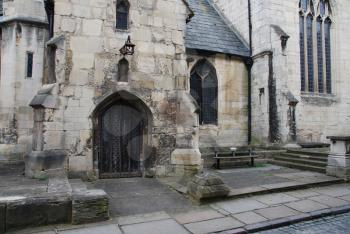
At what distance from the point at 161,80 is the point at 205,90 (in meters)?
4.19

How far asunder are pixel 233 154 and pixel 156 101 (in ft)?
13.7

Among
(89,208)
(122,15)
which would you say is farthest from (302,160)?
(89,208)

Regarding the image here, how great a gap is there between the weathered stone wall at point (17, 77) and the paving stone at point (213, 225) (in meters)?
7.73

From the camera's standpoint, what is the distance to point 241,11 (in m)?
14.0

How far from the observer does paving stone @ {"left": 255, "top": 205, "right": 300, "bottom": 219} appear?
5027mm

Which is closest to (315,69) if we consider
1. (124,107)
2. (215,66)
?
(215,66)

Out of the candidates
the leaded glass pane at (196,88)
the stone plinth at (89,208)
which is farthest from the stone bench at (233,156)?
the stone plinth at (89,208)

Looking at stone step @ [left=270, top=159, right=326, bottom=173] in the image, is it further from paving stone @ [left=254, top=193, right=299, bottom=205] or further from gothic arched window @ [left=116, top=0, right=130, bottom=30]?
gothic arched window @ [left=116, top=0, right=130, bottom=30]

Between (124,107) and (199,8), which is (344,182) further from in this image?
(199,8)

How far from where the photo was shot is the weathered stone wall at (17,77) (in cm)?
973

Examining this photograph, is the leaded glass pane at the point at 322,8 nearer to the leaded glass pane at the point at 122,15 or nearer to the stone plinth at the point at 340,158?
the stone plinth at the point at 340,158

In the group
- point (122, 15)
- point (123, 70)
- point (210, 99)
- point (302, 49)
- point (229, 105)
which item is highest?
point (302, 49)

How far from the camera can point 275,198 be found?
618cm

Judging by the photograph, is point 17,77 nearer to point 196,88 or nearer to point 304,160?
point 196,88
